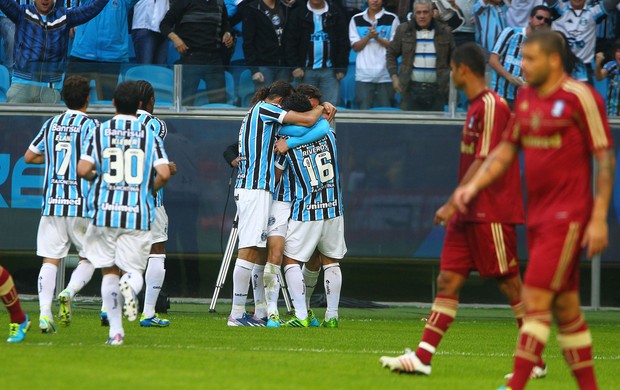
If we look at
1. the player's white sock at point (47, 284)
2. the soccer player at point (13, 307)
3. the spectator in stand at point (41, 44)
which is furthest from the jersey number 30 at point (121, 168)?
the spectator in stand at point (41, 44)

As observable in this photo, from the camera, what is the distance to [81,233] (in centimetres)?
965

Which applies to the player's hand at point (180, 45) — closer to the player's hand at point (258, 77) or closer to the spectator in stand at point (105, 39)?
the spectator in stand at point (105, 39)

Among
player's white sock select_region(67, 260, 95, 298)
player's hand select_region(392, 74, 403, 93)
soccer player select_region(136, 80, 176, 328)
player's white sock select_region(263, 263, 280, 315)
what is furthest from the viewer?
player's hand select_region(392, 74, 403, 93)

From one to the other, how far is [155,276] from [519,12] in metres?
7.13

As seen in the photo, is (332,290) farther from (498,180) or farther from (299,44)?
(299,44)

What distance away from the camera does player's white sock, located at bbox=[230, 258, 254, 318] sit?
11.2 metres

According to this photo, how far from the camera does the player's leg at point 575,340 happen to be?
6.00m

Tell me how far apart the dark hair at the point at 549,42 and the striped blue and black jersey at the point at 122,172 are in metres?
3.17

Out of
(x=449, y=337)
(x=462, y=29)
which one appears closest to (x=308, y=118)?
(x=449, y=337)

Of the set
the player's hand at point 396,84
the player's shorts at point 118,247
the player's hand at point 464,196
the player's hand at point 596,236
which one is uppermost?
the player's hand at point 396,84

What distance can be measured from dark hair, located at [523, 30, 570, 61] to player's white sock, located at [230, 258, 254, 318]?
18.8 ft

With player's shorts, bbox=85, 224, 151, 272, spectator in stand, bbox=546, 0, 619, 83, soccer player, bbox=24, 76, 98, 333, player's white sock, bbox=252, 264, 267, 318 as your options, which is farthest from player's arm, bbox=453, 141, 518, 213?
spectator in stand, bbox=546, 0, 619, 83

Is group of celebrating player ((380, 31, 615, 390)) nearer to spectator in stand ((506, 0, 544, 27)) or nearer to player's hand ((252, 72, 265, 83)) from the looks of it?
player's hand ((252, 72, 265, 83))

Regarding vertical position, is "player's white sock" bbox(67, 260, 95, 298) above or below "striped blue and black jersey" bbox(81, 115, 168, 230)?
below
